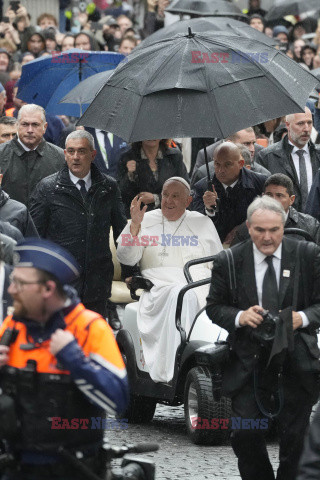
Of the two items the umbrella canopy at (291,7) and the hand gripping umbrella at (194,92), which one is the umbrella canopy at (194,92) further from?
the umbrella canopy at (291,7)

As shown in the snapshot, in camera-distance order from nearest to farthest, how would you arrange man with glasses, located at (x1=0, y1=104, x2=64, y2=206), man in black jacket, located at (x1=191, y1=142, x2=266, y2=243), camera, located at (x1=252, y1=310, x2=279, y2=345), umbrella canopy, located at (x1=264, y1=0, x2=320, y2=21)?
camera, located at (x1=252, y1=310, x2=279, y2=345) → man in black jacket, located at (x1=191, y1=142, x2=266, y2=243) → man with glasses, located at (x1=0, y1=104, x2=64, y2=206) → umbrella canopy, located at (x1=264, y1=0, x2=320, y2=21)

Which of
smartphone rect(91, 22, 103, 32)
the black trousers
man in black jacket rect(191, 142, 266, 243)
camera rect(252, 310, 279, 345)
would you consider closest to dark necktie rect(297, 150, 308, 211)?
man in black jacket rect(191, 142, 266, 243)

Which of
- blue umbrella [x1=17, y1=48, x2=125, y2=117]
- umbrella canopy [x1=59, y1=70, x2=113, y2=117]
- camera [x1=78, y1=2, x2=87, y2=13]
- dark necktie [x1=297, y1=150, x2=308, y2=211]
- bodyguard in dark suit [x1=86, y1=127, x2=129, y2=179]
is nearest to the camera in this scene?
umbrella canopy [x1=59, y1=70, x2=113, y2=117]

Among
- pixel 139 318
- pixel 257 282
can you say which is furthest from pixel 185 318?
pixel 257 282

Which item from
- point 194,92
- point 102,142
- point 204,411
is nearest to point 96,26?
point 102,142

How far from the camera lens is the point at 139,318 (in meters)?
10.4

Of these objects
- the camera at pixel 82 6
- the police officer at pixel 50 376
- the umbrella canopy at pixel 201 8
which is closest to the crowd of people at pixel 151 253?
the police officer at pixel 50 376

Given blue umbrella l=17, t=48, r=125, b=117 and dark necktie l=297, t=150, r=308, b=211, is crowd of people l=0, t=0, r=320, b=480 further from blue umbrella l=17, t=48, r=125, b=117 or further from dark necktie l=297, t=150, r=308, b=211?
blue umbrella l=17, t=48, r=125, b=117

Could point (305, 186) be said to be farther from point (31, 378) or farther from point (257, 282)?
point (31, 378)

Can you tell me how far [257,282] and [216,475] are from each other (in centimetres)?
182

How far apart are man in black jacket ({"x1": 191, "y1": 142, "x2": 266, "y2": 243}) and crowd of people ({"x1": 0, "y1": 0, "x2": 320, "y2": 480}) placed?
12 mm

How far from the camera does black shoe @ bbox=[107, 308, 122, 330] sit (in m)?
13.8

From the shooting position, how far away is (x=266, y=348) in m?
7.31

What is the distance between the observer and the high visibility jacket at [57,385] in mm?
5512
